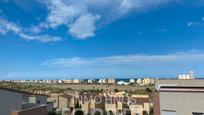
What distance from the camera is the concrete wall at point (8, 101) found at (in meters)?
20.5

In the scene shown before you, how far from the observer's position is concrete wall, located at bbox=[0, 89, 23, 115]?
20531 millimetres

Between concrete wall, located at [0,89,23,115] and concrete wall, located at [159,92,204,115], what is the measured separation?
11456 mm

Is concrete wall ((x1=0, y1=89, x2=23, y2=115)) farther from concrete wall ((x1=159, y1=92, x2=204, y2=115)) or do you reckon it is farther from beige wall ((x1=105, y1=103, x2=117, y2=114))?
beige wall ((x1=105, y1=103, x2=117, y2=114))

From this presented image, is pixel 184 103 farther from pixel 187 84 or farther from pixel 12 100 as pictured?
pixel 12 100

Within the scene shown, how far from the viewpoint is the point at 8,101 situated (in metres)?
21.2

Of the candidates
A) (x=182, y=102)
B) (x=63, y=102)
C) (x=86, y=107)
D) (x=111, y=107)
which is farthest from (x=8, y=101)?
(x=63, y=102)

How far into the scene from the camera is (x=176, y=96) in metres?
17.3

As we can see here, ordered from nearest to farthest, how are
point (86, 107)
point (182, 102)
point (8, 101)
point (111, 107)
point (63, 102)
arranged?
point (182, 102), point (8, 101), point (86, 107), point (111, 107), point (63, 102)

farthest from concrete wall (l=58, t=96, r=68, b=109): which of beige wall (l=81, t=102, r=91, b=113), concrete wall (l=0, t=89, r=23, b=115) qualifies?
concrete wall (l=0, t=89, r=23, b=115)

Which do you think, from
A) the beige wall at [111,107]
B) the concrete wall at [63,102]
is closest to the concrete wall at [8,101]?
the beige wall at [111,107]

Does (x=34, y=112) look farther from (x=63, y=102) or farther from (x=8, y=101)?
(x=63, y=102)

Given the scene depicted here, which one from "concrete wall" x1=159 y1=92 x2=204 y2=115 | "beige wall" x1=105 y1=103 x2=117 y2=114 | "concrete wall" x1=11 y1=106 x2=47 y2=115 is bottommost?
"beige wall" x1=105 y1=103 x2=117 y2=114

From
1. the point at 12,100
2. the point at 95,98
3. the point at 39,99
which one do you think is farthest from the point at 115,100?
the point at 12,100

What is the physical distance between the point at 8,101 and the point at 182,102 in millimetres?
12860
